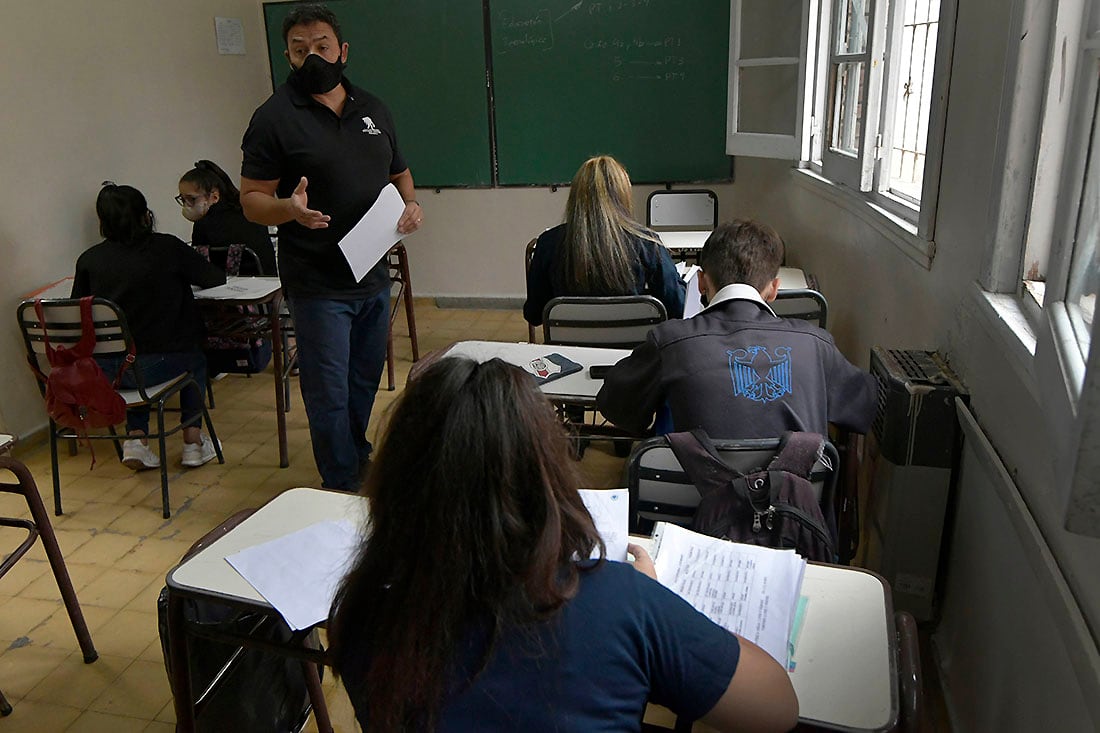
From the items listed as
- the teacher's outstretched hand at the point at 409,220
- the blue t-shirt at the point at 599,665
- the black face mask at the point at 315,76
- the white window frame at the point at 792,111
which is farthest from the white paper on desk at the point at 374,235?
the blue t-shirt at the point at 599,665

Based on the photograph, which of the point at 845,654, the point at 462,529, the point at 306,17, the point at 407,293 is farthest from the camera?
the point at 407,293

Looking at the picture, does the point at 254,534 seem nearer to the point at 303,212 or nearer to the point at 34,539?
the point at 34,539

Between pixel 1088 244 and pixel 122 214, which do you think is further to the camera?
pixel 122 214

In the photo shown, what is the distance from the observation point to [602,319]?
2621mm

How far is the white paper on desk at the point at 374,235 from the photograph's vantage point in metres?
2.51

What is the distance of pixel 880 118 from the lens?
250cm

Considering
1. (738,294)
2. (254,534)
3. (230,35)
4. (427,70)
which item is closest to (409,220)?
(738,294)

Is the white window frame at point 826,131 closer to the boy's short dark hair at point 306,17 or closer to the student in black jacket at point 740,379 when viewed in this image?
the student in black jacket at point 740,379

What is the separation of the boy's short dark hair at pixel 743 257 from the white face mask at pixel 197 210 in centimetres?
293

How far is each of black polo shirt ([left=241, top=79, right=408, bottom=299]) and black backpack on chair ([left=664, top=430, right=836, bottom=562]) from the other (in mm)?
1551

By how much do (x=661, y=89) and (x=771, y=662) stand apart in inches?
173

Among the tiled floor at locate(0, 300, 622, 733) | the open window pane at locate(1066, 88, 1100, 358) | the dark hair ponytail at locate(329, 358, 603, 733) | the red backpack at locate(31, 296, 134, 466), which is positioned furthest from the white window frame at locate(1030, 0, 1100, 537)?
the red backpack at locate(31, 296, 134, 466)

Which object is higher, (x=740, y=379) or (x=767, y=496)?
(x=740, y=379)

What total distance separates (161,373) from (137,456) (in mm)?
447
